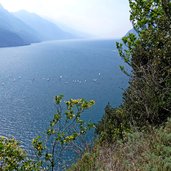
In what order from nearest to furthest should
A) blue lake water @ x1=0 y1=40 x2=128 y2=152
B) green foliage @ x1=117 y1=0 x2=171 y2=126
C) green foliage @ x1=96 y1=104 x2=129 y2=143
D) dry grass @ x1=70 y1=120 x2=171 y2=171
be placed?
dry grass @ x1=70 y1=120 x2=171 y2=171 < green foliage @ x1=117 y1=0 x2=171 y2=126 < green foliage @ x1=96 y1=104 x2=129 y2=143 < blue lake water @ x1=0 y1=40 x2=128 y2=152

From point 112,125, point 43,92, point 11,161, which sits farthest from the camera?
point 43,92

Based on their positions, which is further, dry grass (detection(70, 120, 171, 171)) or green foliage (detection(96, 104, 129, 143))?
green foliage (detection(96, 104, 129, 143))

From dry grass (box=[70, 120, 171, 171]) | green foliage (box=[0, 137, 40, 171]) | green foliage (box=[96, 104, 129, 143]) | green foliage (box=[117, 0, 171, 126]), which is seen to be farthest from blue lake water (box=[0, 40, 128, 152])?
dry grass (box=[70, 120, 171, 171])

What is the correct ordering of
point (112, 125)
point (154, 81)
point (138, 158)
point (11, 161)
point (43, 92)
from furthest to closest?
1. point (43, 92)
2. point (112, 125)
3. point (154, 81)
4. point (11, 161)
5. point (138, 158)

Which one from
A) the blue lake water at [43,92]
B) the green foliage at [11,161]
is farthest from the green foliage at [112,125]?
the blue lake water at [43,92]

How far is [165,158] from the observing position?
17.6 feet

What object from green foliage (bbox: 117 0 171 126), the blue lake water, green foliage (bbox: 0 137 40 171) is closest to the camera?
green foliage (bbox: 0 137 40 171)

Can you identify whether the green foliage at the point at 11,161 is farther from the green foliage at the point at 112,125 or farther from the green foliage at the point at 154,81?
the green foliage at the point at 112,125

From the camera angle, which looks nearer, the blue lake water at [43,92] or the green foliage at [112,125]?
the green foliage at [112,125]

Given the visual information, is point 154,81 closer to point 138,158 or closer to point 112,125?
point 112,125

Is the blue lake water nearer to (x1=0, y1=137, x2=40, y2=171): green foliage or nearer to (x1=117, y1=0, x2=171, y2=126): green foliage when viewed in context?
(x1=117, y1=0, x2=171, y2=126): green foliage

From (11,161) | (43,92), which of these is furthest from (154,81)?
(43,92)

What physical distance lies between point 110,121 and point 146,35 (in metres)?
4.86

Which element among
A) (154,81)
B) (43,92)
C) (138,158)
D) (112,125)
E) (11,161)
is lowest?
(138,158)
